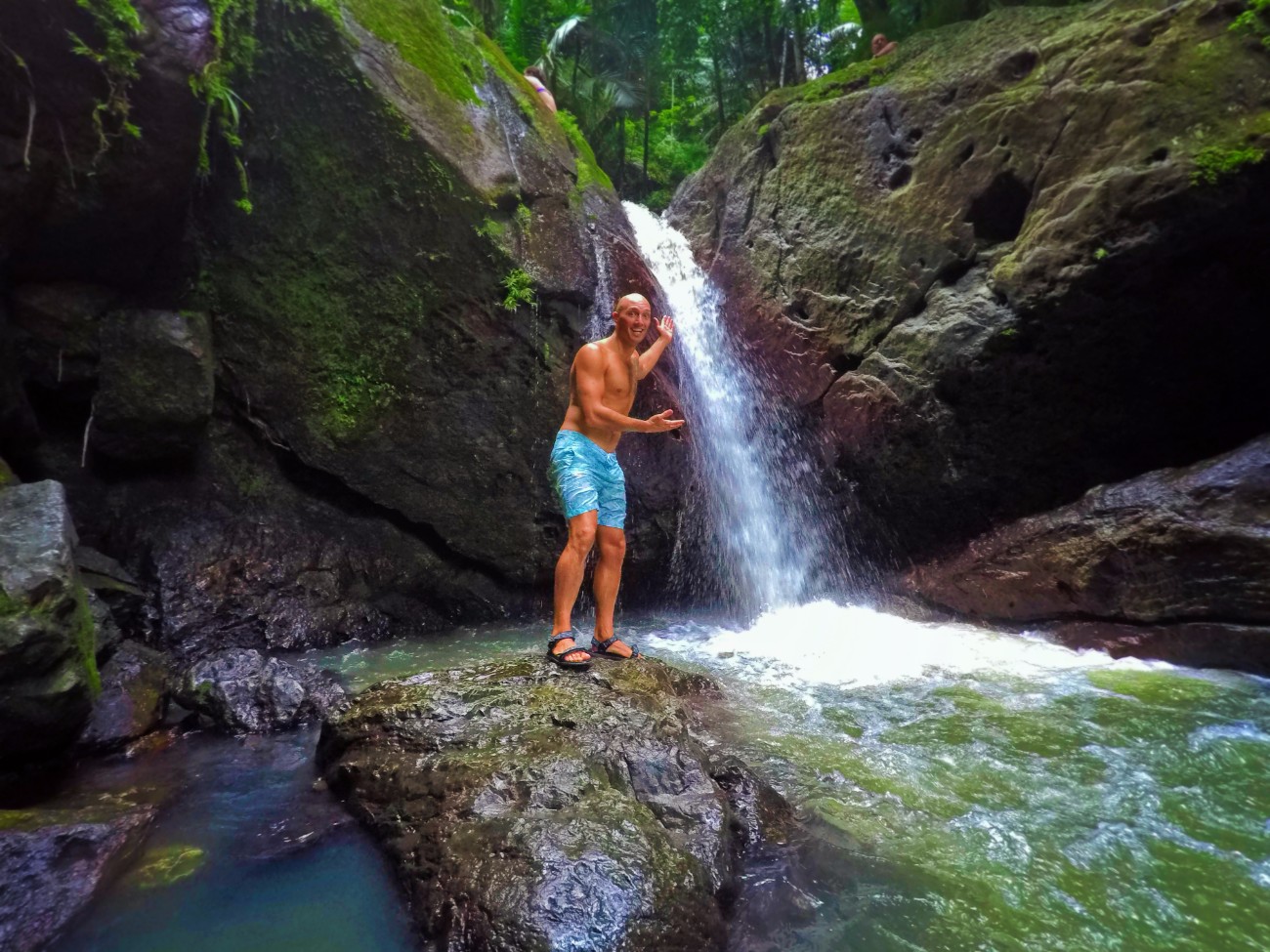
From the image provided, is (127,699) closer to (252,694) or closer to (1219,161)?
(252,694)

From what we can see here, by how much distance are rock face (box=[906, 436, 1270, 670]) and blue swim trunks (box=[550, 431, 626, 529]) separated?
424 cm

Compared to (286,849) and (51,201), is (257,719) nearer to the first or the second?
(286,849)

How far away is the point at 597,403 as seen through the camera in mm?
4023

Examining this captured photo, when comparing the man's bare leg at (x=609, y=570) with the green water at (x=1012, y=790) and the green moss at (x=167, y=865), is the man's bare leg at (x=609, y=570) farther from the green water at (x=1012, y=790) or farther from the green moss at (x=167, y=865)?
the green moss at (x=167, y=865)

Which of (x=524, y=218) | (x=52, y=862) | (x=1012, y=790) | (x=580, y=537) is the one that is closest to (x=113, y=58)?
(x=524, y=218)

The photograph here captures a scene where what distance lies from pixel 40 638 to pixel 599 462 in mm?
2726

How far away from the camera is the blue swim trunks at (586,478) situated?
401 centimetres

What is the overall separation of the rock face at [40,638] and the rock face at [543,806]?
1122 millimetres

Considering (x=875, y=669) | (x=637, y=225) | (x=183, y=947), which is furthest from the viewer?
(x=637, y=225)

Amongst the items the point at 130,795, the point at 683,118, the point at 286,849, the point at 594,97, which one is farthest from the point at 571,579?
the point at 683,118

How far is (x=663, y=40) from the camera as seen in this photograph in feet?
58.0

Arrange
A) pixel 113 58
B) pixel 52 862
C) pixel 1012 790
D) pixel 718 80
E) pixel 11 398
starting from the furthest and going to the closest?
1. pixel 718 80
2. pixel 11 398
3. pixel 113 58
4. pixel 1012 790
5. pixel 52 862

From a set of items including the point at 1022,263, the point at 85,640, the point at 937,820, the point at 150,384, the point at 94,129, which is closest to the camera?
the point at 937,820

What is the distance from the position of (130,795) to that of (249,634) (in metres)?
2.64
